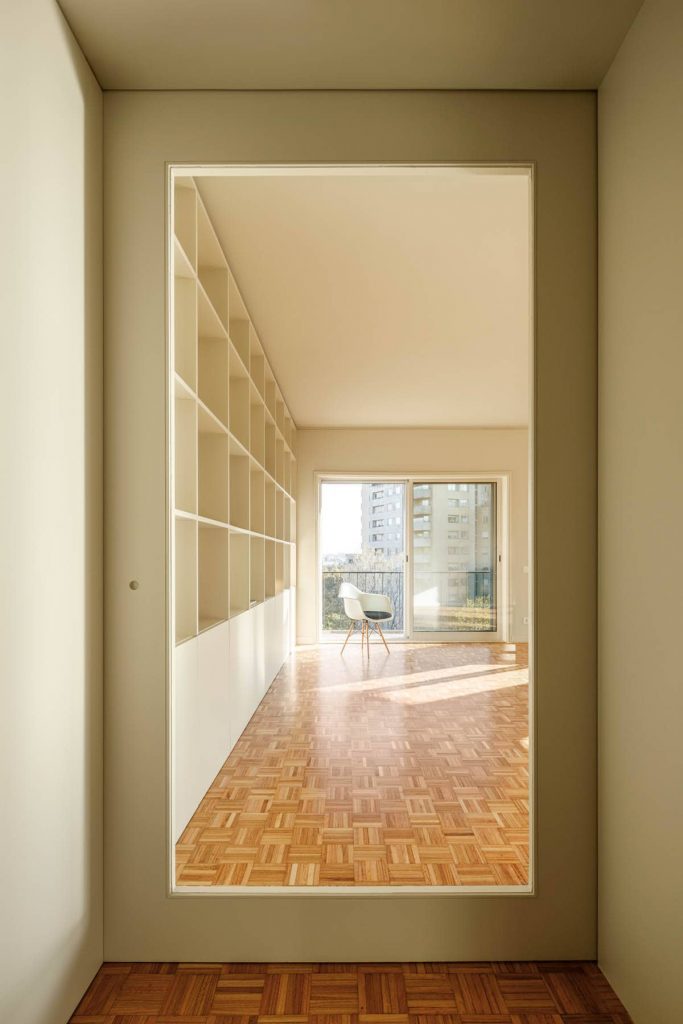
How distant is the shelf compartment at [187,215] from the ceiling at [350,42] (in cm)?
93

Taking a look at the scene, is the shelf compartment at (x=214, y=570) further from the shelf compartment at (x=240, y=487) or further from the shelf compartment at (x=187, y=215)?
the shelf compartment at (x=187, y=215)

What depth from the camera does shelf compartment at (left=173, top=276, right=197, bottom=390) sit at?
308 centimetres

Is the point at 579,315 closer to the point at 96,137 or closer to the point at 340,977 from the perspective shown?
the point at 96,137

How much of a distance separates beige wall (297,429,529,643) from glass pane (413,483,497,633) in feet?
0.86

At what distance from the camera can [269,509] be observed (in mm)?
6293

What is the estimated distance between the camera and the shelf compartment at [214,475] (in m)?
3.91

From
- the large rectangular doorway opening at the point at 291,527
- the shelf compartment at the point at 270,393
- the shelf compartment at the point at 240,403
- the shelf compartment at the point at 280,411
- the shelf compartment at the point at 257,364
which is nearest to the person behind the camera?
the large rectangular doorway opening at the point at 291,527

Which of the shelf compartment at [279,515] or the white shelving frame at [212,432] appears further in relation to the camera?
the shelf compartment at [279,515]

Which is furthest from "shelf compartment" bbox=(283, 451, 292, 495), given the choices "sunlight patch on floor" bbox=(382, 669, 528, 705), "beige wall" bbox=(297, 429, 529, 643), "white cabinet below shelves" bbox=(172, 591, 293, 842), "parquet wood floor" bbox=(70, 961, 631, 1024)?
"parquet wood floor" bbox=(70, 961, 631, 1024)

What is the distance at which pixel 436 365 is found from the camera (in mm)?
6000

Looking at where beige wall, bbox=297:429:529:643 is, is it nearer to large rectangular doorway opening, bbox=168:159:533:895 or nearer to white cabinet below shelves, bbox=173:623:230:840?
large rectangular doorway opening, bbox=168:159:533:895

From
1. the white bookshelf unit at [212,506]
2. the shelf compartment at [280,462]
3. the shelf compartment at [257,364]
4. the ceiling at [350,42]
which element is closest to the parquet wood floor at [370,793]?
the white bookshelf unit at [212,506]

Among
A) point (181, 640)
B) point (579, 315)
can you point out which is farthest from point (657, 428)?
point (181, 640)

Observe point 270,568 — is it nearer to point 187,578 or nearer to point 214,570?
point 214,570
